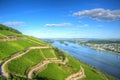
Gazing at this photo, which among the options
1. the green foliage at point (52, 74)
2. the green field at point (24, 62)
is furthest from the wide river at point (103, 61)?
the green field at point (24, 62)

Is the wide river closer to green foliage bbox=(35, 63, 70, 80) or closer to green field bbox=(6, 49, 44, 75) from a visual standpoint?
green foliage bbox=(35, 63, 70, 80)

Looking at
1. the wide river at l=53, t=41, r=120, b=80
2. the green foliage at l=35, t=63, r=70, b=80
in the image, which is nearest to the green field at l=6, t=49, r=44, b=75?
the green foliage at l=35, t=63, r=70, b=80

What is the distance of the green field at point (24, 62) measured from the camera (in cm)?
4050

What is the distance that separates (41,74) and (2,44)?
1475 cm

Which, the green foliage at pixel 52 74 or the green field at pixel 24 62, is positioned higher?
the green field at pixel 24 62

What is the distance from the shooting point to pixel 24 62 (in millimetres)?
45562

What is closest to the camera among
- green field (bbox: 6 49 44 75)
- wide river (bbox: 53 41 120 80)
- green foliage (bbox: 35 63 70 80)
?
green field (bbox: 6 49 44 75)

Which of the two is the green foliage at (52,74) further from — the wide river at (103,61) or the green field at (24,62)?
the wide river at (103,61)

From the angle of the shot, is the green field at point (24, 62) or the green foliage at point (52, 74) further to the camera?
the green foliage at point (52, 74)

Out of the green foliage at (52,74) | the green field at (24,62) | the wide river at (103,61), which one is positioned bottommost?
the wide river at (103,61)

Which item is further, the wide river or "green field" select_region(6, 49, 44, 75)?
the wide river

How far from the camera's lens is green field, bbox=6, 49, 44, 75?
4050 cm

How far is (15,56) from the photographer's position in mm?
47094

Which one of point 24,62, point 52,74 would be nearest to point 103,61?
point 52,74
